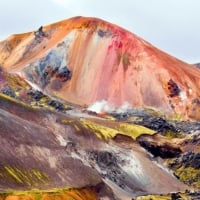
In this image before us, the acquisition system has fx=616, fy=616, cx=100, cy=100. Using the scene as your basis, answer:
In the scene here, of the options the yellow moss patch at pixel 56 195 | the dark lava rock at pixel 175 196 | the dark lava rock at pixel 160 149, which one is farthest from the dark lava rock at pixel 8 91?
the yellow moss patch at pixel 56 195

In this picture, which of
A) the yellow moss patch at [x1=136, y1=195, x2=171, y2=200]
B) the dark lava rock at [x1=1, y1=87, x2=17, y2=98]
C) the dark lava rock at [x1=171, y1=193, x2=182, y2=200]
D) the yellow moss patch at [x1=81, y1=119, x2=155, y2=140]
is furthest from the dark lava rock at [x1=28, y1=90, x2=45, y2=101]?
the yellow moss patch at [x1=136, y1=195, x2=171, y2=200]

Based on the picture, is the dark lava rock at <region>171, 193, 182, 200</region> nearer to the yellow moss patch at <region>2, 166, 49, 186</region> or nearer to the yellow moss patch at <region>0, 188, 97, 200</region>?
the yellow moss patch at <region>0, 188, 97, 200</region>

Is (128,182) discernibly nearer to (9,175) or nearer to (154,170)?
(154,170)

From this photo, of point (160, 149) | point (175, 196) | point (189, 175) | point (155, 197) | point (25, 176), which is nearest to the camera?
point (25, 176)

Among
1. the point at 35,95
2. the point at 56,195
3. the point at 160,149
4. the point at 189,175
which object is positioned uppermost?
the point at 35,95

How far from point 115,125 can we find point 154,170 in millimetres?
26605

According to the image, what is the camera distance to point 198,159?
149000mm

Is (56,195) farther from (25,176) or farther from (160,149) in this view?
(160,149)

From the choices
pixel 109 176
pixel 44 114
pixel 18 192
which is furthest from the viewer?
pixel 44 114

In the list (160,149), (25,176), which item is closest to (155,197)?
(25,176)

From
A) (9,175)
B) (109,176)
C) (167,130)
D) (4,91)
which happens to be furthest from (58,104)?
(9,175)

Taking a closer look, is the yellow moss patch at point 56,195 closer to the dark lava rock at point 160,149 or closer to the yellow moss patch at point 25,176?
the yellow moss patch at point 25,176

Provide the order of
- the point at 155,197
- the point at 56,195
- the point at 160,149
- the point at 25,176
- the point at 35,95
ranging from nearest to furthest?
the point at 56,195 < the point at 25,176 < the point at 155,197 < the point at 160,149 < the point at 35,95

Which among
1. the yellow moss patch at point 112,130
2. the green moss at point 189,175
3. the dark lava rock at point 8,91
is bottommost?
the green moss at point 189,175
